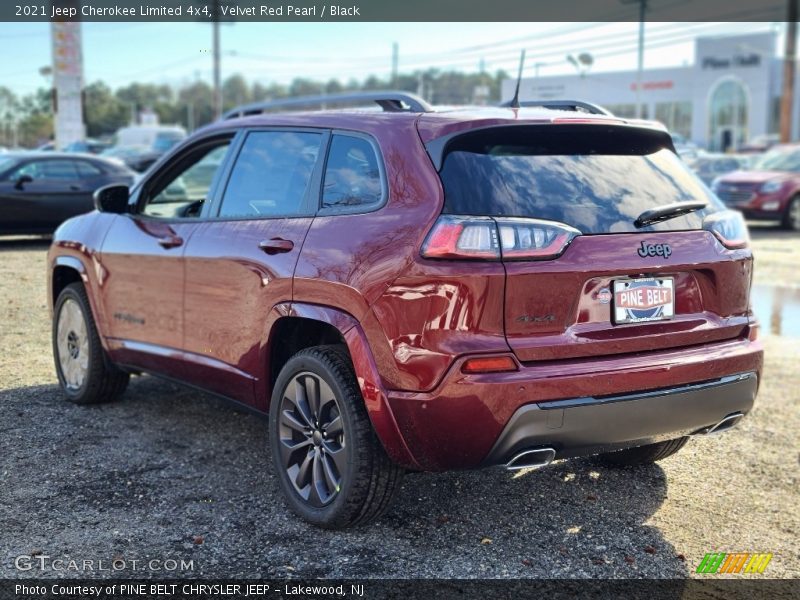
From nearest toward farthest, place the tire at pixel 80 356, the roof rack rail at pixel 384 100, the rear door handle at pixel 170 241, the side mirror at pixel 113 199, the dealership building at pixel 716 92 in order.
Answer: the roof rack rail at pixel 384 100, the rear door handle at pixel 170 241, the side mirror at pixel 113 199, the tire at pixel 80 356, the dealership building at pixel 716 92

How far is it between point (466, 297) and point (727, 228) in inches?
Result: 55.5

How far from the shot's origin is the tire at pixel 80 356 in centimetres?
583

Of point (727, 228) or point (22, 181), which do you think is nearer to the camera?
point (727, 228)

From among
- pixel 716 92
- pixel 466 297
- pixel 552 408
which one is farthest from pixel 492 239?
pixel 716 92

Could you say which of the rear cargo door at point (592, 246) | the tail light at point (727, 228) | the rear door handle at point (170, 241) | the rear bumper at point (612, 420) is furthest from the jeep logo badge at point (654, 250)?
the rear door handle at point (170, 241)

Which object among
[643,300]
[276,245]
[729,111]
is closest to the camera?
[643,300]

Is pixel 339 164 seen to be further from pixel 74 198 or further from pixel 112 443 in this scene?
pixel 74 198

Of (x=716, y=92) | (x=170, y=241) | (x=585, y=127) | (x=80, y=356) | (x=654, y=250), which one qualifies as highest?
(x=716, y=92)

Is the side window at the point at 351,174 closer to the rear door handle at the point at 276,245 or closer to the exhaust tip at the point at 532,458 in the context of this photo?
the rear door handle at the point at 276,245

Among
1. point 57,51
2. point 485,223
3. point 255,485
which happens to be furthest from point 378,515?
point 57,51

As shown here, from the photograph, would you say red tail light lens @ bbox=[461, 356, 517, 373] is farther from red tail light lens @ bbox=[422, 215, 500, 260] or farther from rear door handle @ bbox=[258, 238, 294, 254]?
rear door handle @ bbox=[258, 238, 294, 254]

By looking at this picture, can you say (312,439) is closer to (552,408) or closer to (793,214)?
(552,408)

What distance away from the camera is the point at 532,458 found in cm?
357

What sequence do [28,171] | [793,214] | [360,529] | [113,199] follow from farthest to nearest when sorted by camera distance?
[793,214] < [28,171] < [113,199] < [360,529]
